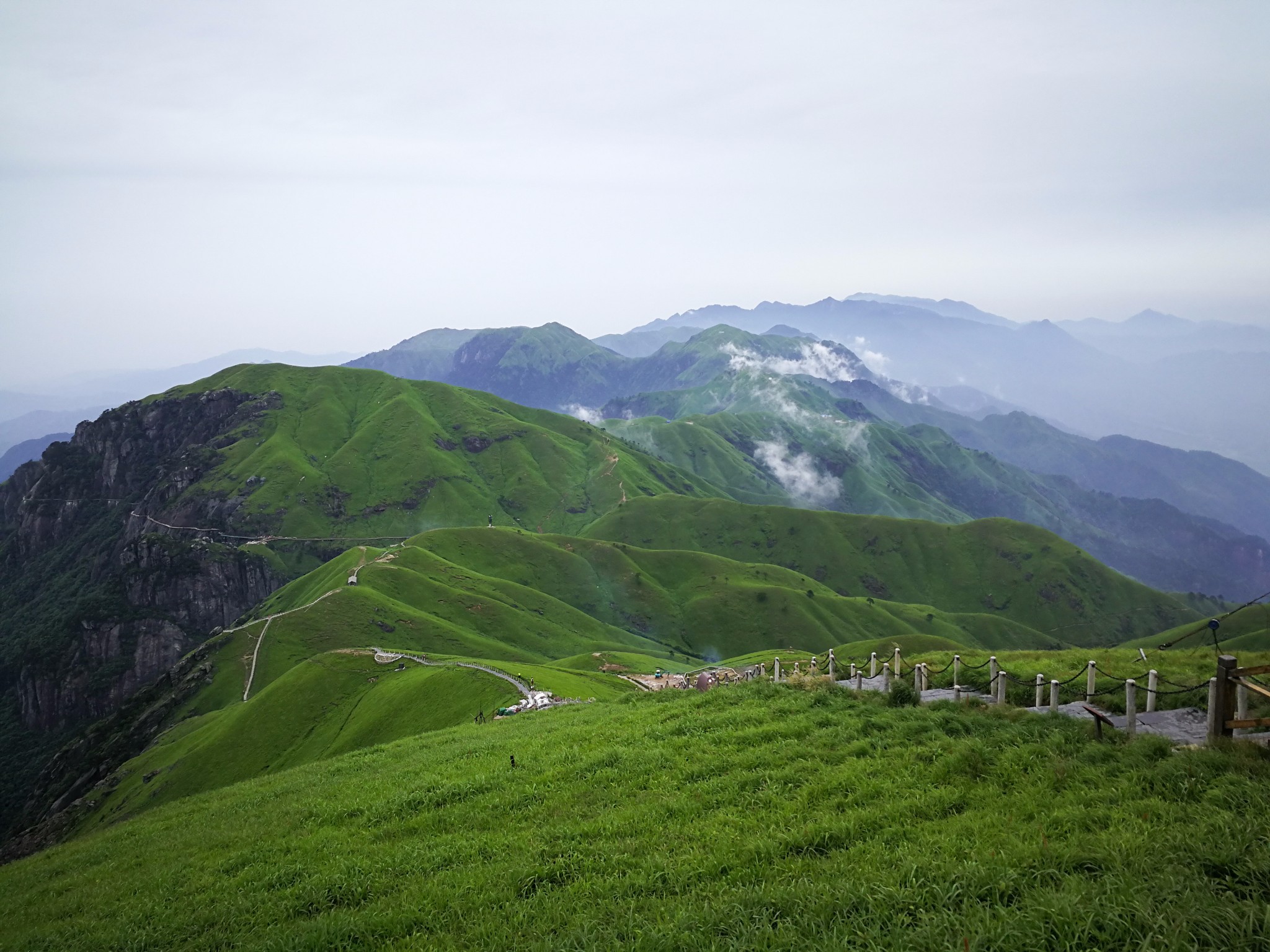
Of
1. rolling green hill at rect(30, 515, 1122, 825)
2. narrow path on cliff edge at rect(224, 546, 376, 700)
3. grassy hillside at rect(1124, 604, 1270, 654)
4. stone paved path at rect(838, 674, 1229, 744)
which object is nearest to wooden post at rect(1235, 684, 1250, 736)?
stone paved path at rect(838, 674, 1229, 744)

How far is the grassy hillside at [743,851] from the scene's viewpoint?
→ 11.2 metres

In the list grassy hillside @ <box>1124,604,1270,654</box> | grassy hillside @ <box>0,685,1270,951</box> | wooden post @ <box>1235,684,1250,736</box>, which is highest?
wooden post @ <box>1235,684,1250,736</box>

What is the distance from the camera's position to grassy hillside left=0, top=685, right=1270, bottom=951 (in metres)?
11.2

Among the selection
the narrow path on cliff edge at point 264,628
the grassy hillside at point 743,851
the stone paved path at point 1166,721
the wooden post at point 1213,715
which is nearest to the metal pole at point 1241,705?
the stone paved path at point 1166,721

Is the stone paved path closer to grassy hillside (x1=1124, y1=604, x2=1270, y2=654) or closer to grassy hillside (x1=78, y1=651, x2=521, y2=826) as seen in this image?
grassy hillside (x1=78, y1=651, x2=521, y2=826)

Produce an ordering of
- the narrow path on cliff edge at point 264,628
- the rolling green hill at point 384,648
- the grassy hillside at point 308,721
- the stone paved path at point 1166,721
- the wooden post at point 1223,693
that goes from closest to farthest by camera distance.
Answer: the wooden post at point 1223,693 < the stone paved path at point 1166,721 < the grassy hillside at point 308,721 < the rolling green hill at point 384,648 < the narrow path on cliff edge at point 264,628

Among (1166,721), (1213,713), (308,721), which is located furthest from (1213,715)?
(308,721)

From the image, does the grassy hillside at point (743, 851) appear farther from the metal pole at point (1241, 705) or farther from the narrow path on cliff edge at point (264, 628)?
the narrow path on cliff edge at point (264, 628)

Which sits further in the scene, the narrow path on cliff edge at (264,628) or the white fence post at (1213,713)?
the narrow path on cliff edge at (264,628)

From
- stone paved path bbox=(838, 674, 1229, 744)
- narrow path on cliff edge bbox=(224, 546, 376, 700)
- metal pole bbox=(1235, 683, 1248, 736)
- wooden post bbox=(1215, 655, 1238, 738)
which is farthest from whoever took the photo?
narrow path on cliff edge bbox=(224, 546, 376, 700)

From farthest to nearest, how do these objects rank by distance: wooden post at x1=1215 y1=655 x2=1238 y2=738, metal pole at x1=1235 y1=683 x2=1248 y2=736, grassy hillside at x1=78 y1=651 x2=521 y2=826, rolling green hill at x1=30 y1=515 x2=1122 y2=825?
rolling green hill at x1=30 y1=515 x2=1122 y2=825
grassy hillside at x1=78 y1=651 x2=521 y2=826
metal pole at x1=1235 y1=683 x2=1248 y2=736
wooden post at x1=1215 y1=655 x2=1238 y2=738

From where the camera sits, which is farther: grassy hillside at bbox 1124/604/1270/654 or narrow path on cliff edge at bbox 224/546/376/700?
grassy hillside at bbox 1124/604/1270/654

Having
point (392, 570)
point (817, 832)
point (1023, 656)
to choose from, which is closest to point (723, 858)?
point (817, 832)

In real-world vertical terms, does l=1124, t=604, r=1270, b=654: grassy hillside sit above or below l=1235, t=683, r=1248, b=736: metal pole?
below
